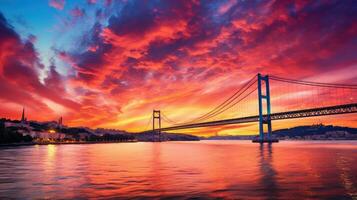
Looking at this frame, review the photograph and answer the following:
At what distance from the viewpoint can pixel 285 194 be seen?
1391 centimetres

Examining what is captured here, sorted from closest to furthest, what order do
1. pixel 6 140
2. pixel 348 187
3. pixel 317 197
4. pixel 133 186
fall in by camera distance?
pixel 317 197 → pixel 348 187 → pixel 133 186 → pixel 6 140

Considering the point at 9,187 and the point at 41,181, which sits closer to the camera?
the point at 9,187

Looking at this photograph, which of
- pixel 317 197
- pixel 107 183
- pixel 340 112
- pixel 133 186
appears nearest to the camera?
pixel 317 197

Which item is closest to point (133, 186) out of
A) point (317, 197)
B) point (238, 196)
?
point (238, 196)

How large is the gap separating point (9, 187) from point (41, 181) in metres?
2.35

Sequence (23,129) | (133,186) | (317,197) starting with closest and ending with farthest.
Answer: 1. (317,197)
2. (133,186)
3. (23,129)

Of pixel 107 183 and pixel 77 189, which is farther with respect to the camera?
pixel 107 183

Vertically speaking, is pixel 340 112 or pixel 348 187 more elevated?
pixel 340 112

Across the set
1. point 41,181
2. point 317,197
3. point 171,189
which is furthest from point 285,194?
point 41,181

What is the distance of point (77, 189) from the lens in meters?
15.7

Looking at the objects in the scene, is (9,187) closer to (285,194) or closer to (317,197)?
(285,194)

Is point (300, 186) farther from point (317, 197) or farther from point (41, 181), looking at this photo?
point (41, 181)

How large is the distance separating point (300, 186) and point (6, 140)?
11373cm

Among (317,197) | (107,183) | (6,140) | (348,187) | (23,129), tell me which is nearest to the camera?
(317,197)
